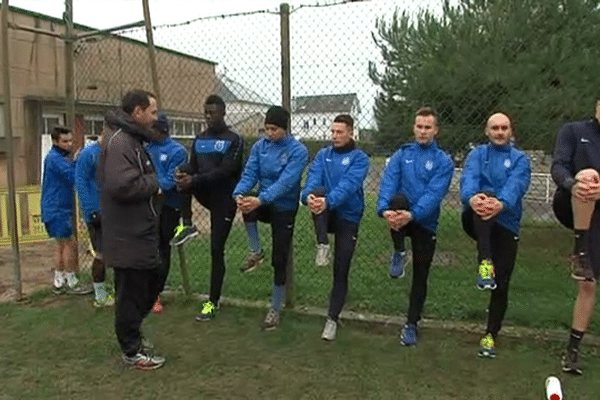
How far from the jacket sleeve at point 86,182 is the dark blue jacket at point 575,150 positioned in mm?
4022

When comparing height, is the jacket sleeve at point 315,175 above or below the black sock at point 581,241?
above

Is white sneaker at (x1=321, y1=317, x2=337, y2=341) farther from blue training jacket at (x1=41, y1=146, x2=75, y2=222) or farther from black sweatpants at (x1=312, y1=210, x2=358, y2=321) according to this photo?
blue training jacket at (x1=41, y1=146, x2=75, y2=222)

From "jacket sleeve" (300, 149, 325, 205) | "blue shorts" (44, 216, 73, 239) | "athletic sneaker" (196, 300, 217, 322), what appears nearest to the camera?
"jacket sleeve" (300, 149, 325, 205)

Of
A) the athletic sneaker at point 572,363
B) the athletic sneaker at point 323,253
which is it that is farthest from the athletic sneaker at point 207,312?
the athletic sneaker at point 572,363

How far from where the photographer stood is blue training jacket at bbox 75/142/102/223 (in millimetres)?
5793

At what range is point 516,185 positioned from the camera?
4.27 meters

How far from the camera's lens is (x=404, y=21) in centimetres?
630

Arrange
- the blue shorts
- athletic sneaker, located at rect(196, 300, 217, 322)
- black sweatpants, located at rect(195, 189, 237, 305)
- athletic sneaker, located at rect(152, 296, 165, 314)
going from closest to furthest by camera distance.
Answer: black sweatpants, located at rect(195, 189, 237, 305) → athletic sneaker, located at rect(196, 300, 217, 322) → athletic sneaker, located at rect(152, 296, 165, 314) → the blue shorts

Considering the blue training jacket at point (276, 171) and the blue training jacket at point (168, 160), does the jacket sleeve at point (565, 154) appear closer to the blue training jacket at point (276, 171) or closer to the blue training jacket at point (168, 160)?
the blue training jacket at point (276, 171)

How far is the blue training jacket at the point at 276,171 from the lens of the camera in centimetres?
497

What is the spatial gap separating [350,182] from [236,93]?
1.65 metres

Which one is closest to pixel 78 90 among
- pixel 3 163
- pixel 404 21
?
pixel 404 21

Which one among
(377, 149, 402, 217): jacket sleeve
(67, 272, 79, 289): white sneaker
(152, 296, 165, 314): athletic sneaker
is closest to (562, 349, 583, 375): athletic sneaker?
(377, 149, 402, 217): jacket sleeve

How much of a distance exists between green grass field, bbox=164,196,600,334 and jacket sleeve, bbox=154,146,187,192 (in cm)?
150
